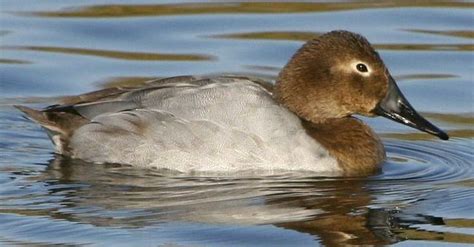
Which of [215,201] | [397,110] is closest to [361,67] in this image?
[397,110]

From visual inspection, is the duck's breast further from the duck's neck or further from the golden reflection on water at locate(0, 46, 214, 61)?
the golden reflection on water at locate(0, 46, 214, 61)

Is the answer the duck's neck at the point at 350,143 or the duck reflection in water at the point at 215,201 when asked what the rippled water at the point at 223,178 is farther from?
the duck's neck at the point at 350,143

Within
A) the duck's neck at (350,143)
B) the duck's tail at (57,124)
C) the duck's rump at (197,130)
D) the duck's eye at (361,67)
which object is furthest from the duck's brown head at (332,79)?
the duck's tail at (57,124)

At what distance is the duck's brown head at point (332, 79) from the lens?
11320 mm

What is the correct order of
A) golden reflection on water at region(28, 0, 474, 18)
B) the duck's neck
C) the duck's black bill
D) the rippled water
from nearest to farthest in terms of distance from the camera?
the rippled water, the duck's neck, the duck's black bill, golden reflection on water at region(28, 0, 474, 18)

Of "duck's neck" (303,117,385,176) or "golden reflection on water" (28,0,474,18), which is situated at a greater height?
"golden reflection on water" (28,0,474,18)

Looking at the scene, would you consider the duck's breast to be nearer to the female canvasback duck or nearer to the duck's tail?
the female canvasback duck

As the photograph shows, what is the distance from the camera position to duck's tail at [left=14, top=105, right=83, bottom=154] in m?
11.5

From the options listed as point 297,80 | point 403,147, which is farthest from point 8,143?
point 403,147

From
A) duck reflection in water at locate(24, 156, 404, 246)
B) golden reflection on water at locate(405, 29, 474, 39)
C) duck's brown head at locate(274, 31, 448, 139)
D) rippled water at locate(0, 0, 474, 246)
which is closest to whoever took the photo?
rippled water at locate(0, 0, 474, 246)

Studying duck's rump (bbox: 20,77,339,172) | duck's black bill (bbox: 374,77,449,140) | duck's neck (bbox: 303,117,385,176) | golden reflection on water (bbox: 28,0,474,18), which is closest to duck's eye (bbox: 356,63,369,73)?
duck's black bill (bbox: 374,77,449,140)

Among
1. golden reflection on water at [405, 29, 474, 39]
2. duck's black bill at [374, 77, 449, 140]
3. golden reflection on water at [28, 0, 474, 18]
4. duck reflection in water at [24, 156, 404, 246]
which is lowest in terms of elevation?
duck reflection in water at [24, 156, 404, 246]

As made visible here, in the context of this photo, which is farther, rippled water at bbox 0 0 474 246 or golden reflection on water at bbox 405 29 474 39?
golden reflection on water at bbox 405 29 474 39

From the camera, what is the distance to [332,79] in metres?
11.4
